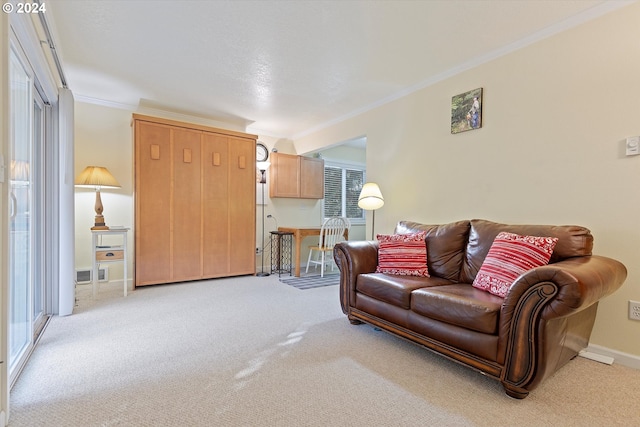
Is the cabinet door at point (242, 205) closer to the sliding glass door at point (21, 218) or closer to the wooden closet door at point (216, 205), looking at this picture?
the wooden closet door at point (216, 205)

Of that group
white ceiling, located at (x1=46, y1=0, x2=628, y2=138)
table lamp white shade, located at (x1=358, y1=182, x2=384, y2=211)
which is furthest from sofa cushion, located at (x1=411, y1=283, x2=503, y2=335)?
white ceiling, located at (x1=46, y1=0, x2=628, y2=138)

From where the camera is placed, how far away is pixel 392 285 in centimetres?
223

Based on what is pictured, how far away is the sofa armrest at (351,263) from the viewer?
8.50 ft

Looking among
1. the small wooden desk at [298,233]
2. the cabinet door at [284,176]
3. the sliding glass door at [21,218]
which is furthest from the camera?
the cabinet door at [284,176]

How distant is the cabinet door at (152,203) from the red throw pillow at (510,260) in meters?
3.55

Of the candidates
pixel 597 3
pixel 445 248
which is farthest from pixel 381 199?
pixel 597 3

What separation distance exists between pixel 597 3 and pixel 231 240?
4.32 m

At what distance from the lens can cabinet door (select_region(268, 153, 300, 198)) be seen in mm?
5184

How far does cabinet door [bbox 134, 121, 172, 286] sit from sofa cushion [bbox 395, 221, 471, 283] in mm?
3167

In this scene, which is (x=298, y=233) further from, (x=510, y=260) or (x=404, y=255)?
(x=510, y=260)

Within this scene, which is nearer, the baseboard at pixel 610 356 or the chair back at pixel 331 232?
the baseboard at pixel 610 356

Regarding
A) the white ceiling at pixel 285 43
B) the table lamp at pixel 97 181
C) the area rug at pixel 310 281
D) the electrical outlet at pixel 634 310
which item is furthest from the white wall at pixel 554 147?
the table lamp at pixel 97 181

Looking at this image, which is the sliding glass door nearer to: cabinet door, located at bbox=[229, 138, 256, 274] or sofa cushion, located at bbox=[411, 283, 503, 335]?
cabinet door, located at bbox=[229, 138, 256, 274]

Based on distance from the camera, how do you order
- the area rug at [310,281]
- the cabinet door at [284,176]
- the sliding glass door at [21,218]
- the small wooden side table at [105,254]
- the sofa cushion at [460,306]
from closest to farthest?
1. the sofa cushion at [460,306]
2. the sliding glass door at [21,218]
3. the small wooden side table at [105,254]
4. the area rug at [310,281]
5. the cabinet door at [284,176]
